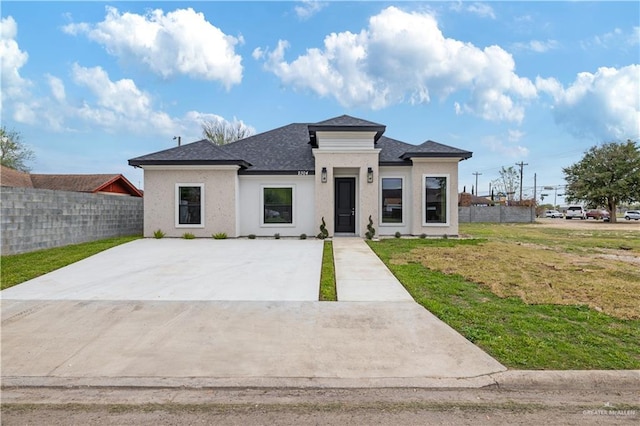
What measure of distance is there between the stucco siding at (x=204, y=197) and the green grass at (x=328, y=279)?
530 cm

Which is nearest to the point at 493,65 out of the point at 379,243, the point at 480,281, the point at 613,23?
the point at 613,23

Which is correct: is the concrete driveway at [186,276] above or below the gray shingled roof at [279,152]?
below

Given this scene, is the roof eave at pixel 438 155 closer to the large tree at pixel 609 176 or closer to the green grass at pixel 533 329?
the green grass at pixel 533 329

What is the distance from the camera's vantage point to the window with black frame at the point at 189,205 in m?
13.8

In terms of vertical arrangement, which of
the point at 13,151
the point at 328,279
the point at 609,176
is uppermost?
the point at 13,151

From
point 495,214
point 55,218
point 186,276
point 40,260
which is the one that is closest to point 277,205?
point 186,276

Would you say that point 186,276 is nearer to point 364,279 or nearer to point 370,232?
point 364,279

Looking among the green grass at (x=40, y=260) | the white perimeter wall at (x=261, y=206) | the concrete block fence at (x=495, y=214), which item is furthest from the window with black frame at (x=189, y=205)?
the concrete block fence at (x=495, y=214)

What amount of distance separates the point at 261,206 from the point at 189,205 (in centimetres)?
291

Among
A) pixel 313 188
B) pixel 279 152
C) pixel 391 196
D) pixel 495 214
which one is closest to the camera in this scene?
pixel 313 188

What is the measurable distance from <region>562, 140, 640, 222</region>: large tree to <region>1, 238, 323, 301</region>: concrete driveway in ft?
117

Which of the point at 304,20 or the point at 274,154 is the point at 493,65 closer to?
the point at 304,20

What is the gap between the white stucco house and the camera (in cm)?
1377

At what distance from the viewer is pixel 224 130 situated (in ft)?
120
